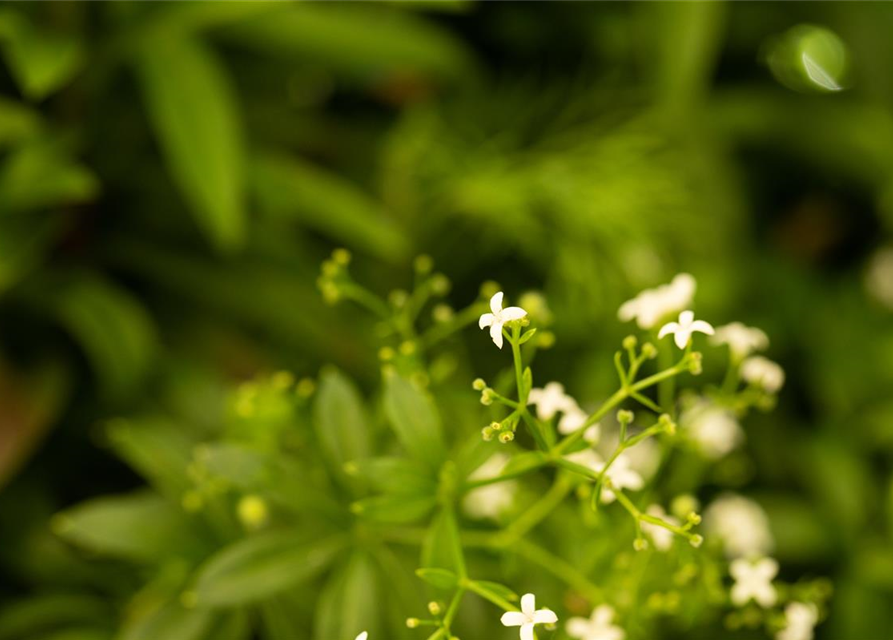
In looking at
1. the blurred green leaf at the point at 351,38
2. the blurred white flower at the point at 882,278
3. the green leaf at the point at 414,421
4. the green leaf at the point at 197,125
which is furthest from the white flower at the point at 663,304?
the blurred white flower at the point at 882,278

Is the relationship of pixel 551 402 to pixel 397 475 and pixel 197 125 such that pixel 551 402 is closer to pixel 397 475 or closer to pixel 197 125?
pixel 397 475

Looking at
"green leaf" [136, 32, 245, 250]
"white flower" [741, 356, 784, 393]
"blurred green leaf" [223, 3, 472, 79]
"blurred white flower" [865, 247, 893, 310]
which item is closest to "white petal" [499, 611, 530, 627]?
"white flower" [741, 356, 784, 393]

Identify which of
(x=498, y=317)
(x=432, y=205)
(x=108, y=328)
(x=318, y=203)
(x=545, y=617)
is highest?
(x=432, y=205)

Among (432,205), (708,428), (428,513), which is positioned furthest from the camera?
(432,205)

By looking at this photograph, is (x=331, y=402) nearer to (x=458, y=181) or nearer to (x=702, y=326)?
(x=702, y=326)

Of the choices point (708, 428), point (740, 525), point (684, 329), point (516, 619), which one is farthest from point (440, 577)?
point (740, 525)

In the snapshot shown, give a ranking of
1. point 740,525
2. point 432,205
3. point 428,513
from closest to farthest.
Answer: point 428,513 → point 740,525 → point 432,205

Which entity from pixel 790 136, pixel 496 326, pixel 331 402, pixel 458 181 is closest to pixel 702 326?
pixel 496 326

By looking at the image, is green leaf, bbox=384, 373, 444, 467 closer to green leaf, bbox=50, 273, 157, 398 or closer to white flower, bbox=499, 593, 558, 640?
white flower, bbox=499, 593, 558, 640
